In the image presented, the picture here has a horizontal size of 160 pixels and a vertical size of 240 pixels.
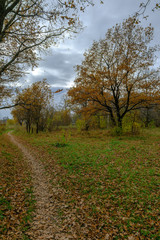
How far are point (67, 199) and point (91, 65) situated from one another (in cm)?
1756

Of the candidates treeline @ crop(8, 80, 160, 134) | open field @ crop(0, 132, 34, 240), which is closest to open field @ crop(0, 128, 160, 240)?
open field @ crop(0, 132, 34, 240)

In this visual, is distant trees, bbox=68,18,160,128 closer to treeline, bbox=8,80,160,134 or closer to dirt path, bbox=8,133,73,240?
treeline, bbox=8,80,160,134

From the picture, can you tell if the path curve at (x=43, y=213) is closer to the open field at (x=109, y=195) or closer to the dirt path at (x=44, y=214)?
the dirt path at (x=44, y=214)

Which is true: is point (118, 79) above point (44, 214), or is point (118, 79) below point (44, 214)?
above

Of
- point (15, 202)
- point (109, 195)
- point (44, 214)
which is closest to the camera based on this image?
point (44, 214)

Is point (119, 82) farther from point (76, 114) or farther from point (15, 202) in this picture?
point (15, 202)

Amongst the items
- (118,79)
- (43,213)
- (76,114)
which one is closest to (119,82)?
(118,79)

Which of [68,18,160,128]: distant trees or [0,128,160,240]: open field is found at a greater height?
[68,18,160,128]: distant trees

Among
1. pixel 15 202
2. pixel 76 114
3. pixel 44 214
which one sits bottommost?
pixel 44 214

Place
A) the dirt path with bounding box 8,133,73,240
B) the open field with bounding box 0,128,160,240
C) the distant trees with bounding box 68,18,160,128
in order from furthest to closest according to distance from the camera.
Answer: the distant trees with bounding box 68,18,160,128, the open field with bounding box 0,128,160,240, the dirt path with bounding box 8,133,73,240

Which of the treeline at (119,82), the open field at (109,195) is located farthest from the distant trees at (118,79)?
the open field at (109,195)

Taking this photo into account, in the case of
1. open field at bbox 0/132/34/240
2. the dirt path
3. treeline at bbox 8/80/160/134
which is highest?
treeline at bbox 8/80/160/134

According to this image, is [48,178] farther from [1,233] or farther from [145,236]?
[145,236]

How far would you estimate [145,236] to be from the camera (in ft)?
12.8
